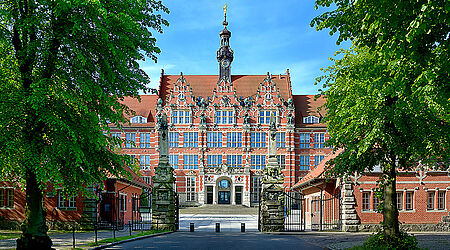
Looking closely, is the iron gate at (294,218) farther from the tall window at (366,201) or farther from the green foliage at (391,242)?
the green foliage at (391,242)

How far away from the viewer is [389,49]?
952 cm

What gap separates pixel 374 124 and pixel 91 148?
8.81 metres

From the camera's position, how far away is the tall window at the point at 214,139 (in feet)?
195

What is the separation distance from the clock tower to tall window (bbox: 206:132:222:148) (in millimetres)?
8755

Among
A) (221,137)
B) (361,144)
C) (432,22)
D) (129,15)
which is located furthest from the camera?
(221,137)

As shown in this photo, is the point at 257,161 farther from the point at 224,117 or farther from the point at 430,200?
the point at 430,200

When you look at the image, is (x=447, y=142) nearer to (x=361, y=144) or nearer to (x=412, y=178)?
(x=361, y=144)

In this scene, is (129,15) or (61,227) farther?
(61,227)

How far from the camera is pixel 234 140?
195ft

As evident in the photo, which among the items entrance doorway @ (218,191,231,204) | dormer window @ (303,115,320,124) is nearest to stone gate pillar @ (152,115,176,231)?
entrance doorway @ (218,191,231,204)

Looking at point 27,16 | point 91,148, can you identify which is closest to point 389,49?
point 91,148

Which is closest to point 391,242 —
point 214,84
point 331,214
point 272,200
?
point 272,200

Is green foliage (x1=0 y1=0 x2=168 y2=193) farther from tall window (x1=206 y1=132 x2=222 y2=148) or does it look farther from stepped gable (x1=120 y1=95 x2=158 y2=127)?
stepped gable (x1=120 y1=95 x2=158 y2=127)

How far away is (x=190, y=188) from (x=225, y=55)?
1930 cm
